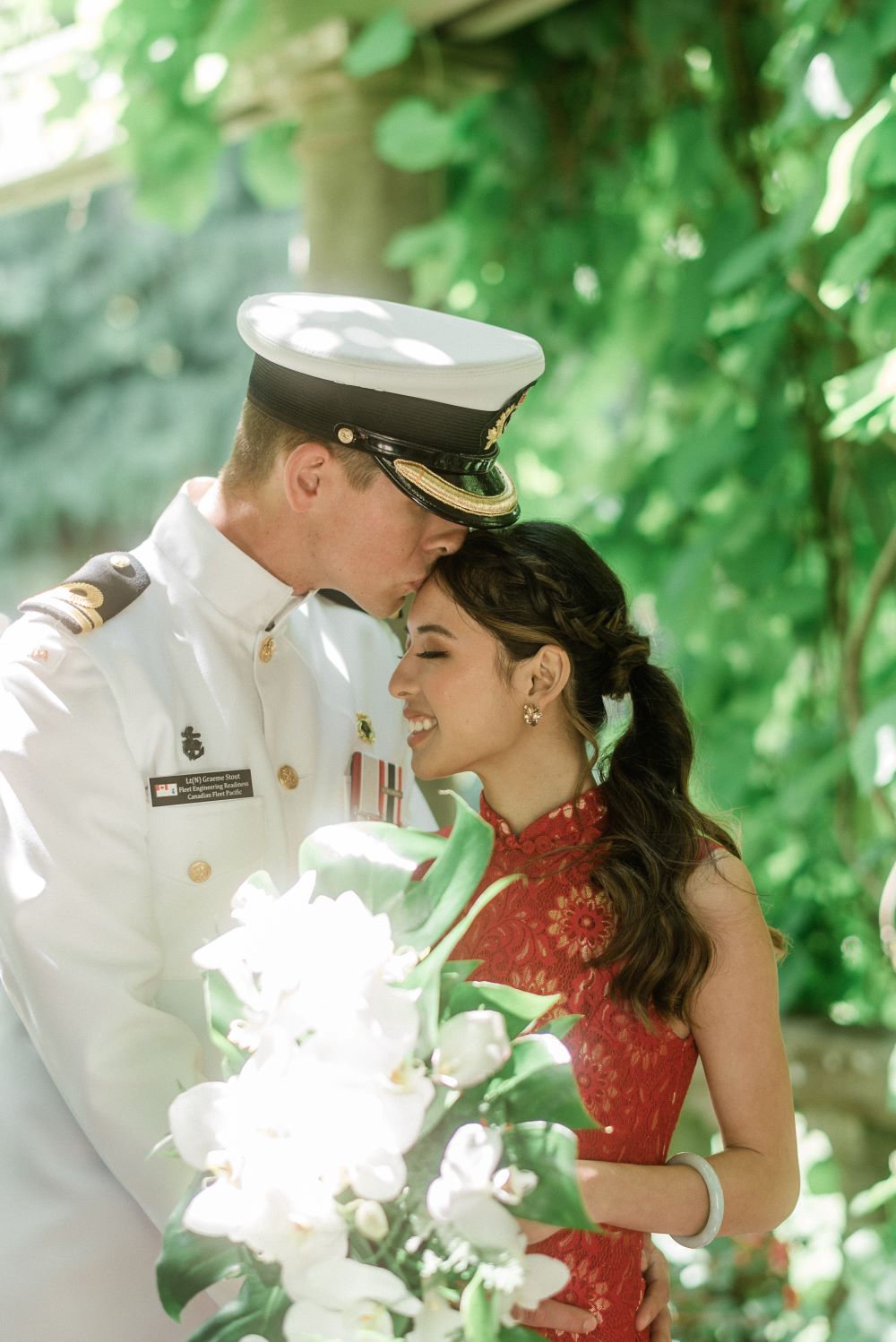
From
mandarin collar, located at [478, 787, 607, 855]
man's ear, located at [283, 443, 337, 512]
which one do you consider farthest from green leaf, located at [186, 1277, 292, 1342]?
man's ear, located at [283, 443, 337, 512]

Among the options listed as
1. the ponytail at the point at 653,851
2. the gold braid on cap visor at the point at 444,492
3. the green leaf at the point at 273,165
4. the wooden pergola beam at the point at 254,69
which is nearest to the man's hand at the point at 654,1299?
the ponytail at the point at 653,851

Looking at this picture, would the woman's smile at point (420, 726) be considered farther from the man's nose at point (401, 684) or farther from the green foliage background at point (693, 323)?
the green foliage background at point (693, 323)

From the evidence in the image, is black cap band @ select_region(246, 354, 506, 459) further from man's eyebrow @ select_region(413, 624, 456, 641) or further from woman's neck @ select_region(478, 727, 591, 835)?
woman's neck @ select_region(478, 727, 591, 835)

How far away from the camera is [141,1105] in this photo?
1382 millimetres

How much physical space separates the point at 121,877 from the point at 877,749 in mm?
Answer: 1057

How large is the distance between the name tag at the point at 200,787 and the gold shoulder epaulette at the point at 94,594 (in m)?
0.18

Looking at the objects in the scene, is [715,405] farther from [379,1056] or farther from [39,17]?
[379,1056]

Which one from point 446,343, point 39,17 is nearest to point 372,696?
point 446,343

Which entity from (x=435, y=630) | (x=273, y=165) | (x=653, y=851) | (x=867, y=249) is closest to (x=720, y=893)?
(x=653, y=851)

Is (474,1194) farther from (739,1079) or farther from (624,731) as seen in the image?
(624,731)

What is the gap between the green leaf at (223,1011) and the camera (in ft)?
3.43

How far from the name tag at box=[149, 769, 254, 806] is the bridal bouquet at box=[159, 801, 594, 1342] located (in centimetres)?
48

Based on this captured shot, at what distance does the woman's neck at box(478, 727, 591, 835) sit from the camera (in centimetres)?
160

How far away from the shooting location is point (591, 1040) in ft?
4.69
